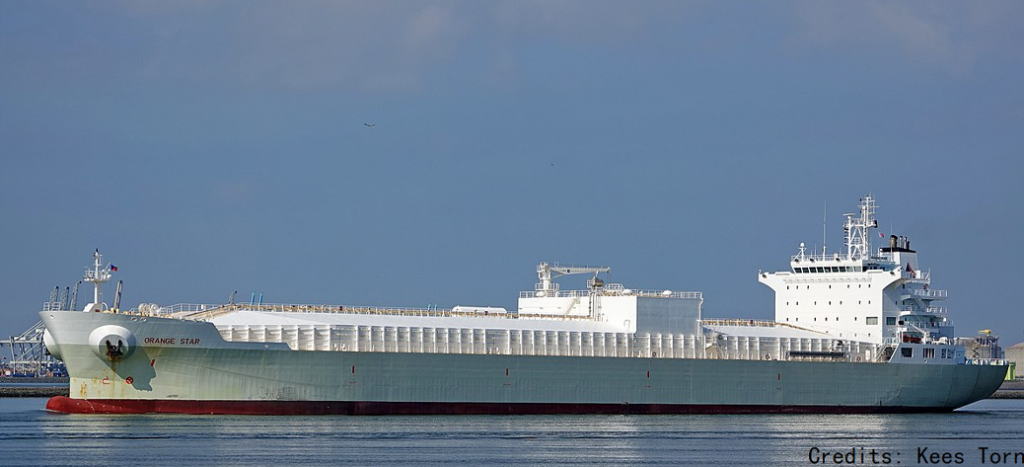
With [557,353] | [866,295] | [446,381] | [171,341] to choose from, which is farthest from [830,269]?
[171,341]

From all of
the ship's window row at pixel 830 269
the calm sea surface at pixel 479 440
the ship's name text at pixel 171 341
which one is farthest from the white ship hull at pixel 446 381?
the ship's window row at pixel 830 269

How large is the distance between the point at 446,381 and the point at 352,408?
4.37 m

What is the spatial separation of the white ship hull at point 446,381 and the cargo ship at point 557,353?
60 mm

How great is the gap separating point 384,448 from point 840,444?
16.6 m

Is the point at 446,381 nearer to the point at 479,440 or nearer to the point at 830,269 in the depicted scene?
the point at 479,440

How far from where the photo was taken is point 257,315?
205ft

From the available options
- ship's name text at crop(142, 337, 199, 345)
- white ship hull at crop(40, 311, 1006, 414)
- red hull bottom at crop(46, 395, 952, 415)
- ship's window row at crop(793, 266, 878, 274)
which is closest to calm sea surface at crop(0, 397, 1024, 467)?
red hull bottom at crop(46, 395, 952, 415)

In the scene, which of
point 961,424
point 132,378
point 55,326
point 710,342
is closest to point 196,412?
point 132,378

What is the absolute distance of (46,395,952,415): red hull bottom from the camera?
193 ft

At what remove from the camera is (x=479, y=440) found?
5106 centimetres

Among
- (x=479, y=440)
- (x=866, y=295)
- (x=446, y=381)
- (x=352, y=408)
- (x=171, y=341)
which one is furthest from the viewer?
(x=866, y=295)

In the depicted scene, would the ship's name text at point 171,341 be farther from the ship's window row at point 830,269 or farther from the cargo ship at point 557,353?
the ship's window row at point 830,269

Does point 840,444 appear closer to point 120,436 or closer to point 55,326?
point 120,436

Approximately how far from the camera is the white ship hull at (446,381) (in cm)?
5828
